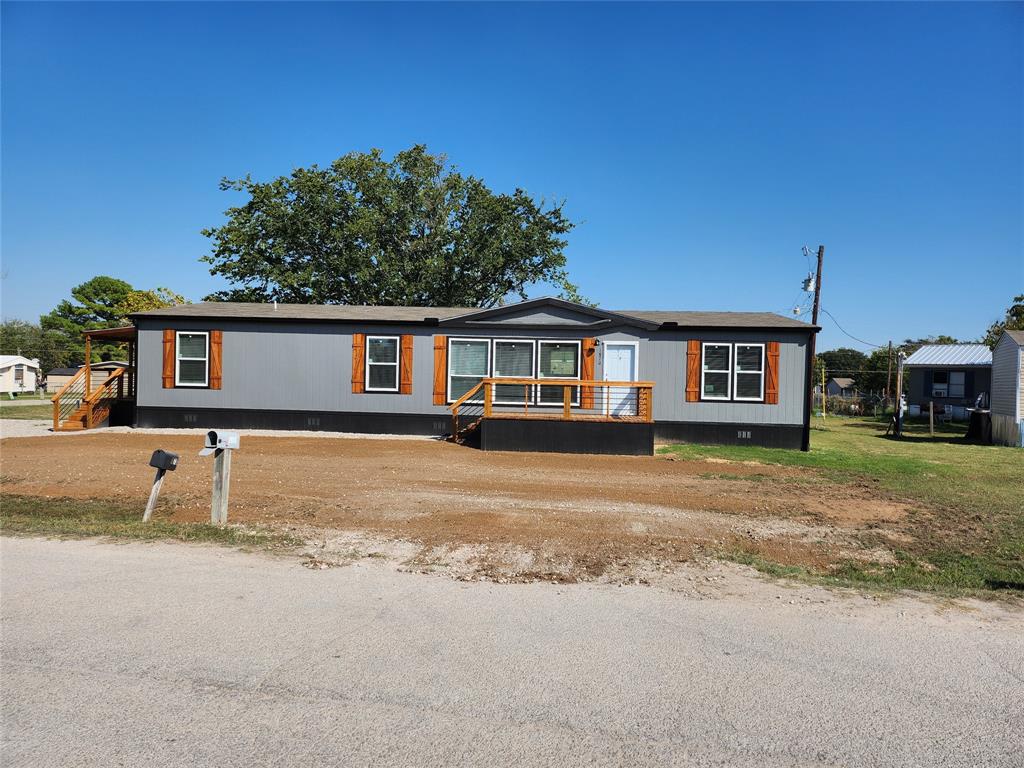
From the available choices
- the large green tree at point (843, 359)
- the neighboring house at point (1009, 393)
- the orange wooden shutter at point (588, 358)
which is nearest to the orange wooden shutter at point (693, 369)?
the orange wooden shutter at point (588, 358)

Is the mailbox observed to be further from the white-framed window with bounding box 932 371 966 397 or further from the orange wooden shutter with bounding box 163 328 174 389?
the white-framed window with bounding box 932 371 966 397

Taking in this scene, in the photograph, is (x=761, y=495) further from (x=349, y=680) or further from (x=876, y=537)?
(x=349, y=680)

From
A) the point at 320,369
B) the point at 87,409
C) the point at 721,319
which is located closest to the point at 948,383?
the point at 721,319

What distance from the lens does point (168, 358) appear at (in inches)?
680

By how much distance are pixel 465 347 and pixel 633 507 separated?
941 cm

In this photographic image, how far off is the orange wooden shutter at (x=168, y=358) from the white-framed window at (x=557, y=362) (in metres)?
9.57

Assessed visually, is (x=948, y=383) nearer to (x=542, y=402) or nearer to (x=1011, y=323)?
(x=1011, y=323)

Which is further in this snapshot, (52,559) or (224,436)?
(224,436)

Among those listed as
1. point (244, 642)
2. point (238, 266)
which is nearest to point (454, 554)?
point (244, 642)

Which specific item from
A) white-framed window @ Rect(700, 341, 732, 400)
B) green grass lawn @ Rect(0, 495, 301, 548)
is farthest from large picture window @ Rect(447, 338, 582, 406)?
green grass lawn @ Rect(0, 495, 301, 548)

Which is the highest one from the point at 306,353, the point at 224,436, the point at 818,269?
the point at 818,269

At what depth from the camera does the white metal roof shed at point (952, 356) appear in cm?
3650

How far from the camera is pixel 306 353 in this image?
56.2 ft

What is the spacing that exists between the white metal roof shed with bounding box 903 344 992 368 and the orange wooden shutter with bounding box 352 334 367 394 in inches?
1347
